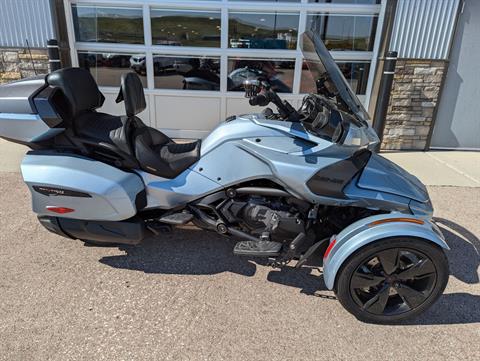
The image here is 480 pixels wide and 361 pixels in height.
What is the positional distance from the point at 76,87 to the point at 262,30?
3.80 metres

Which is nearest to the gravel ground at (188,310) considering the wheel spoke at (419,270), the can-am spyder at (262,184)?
the can-am spyder at (262,184)

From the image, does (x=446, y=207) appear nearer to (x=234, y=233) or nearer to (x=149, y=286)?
(x=234, y=233)

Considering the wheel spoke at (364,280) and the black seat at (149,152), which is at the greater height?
the black seat at (149,152)

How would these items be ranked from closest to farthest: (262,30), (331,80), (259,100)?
(259,100) < (331,80) < (262,30)

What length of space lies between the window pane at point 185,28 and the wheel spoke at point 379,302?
15.4 ft

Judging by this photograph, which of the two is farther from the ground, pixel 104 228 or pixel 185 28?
pixel 185 28

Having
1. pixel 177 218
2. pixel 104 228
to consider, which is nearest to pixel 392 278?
pixel 177 218

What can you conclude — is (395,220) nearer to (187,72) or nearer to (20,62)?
(187,72)

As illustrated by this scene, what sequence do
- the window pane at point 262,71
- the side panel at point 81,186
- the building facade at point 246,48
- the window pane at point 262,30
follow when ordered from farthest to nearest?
the window pane at point 262,71, the window pane at point 262,30, the building facade at point 246,48, the side panel at point 81,186

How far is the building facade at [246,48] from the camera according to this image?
545 centimetres

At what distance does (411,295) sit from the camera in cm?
226

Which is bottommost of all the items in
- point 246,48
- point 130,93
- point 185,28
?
point 130,93

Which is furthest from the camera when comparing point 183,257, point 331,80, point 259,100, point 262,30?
point 262,30

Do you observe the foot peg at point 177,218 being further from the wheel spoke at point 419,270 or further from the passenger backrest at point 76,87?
the wheel spoke at point 419,270
